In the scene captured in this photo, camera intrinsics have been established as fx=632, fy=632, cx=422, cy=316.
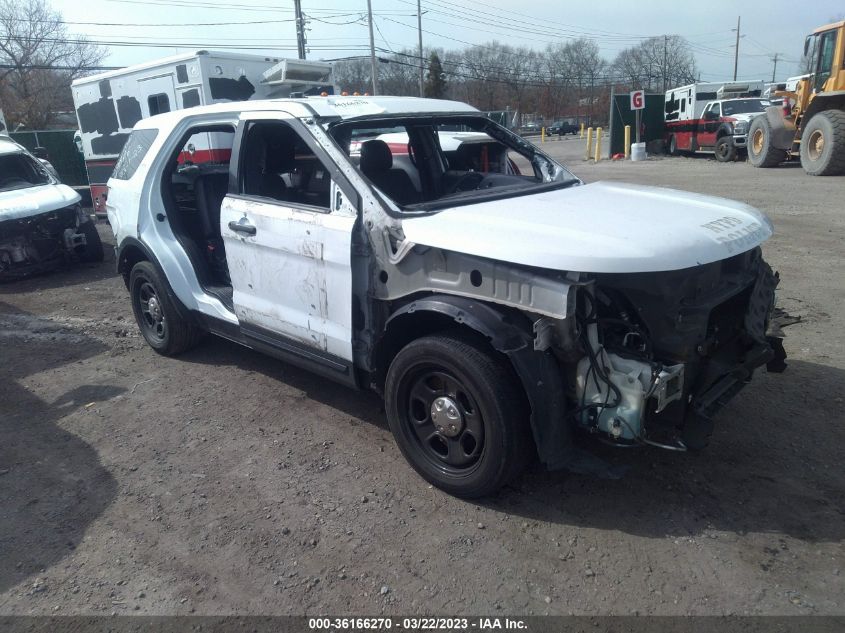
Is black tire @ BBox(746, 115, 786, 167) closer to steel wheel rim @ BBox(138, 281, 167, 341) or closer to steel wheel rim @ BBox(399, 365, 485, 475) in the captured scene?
steel wheel rim @ BBox(138, 281, 167, 341)

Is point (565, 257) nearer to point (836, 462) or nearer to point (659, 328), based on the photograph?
point (659, 328)

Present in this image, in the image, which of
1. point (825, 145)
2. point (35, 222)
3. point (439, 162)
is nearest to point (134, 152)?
point (439, 162)

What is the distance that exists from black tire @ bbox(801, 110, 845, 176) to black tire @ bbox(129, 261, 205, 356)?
49.2 feet

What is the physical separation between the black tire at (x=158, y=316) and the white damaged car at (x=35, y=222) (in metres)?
3.90

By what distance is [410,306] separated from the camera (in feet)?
10.7

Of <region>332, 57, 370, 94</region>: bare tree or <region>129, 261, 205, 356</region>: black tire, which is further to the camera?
<region>332, 57, 370, 94</region>: bare tree

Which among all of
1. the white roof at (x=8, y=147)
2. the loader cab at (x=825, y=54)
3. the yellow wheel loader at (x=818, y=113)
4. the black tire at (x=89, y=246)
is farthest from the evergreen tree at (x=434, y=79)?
the black tire at (x=89, y=246)

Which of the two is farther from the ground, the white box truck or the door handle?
the white box truck

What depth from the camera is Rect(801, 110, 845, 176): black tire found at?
1435cm

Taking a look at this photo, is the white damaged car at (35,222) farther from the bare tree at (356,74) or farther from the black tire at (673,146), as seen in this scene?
the bare tree at (356,74)

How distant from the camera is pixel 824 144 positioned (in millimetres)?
14914

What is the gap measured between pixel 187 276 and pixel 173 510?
7.09 ft

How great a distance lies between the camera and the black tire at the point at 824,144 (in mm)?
14352

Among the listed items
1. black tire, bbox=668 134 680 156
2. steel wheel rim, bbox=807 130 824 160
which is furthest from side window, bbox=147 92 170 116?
black tire, bbox=668 134 680 156
